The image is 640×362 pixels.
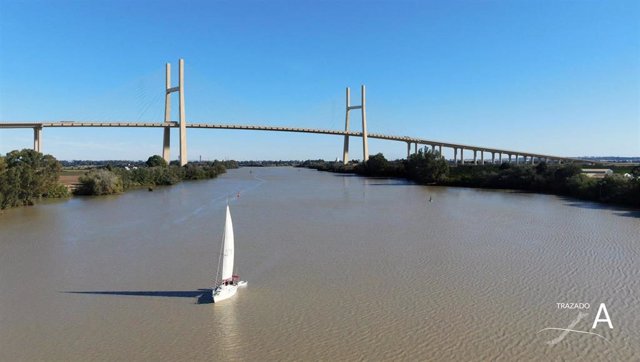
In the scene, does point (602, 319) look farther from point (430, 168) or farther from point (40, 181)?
point (430, 168)

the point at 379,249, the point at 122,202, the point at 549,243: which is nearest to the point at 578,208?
the point at 549,243

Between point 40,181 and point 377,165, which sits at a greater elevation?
point 377,165

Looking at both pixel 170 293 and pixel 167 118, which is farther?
pixel 167 118

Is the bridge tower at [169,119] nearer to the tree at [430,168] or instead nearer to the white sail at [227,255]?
the tree at [430,168]

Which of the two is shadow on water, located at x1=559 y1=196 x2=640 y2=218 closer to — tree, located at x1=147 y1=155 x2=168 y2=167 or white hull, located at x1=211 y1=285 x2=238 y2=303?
white hull, located at x1=211 y1=285 x2=238 y2=303

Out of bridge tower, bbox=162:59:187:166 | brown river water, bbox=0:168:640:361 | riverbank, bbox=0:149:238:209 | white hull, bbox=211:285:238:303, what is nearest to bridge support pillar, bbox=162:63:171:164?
bridge tower, bbox=162:59:187:166

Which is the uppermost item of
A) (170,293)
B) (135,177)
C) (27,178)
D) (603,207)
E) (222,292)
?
(27,178)

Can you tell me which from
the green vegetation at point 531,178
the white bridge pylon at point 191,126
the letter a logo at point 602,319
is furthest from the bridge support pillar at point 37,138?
the letter a logo at point 602,319

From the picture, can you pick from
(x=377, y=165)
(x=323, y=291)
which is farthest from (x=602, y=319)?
(x=377, y=165)
